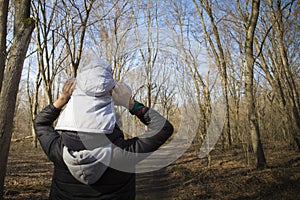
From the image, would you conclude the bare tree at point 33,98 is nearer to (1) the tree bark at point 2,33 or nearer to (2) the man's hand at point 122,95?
(1) the tree bark at point 2,33

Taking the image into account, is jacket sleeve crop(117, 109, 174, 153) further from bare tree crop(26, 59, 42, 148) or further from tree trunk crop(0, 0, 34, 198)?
bare tree crop(26, 59, 42, 148)

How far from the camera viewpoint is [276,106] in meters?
8.73

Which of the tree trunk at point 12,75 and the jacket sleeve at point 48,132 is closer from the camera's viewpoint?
the jacket sleeve at point 48,132

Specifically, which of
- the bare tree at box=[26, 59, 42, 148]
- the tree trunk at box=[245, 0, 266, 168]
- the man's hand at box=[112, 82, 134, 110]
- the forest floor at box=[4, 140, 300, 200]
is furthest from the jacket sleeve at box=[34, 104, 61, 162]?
the bare tree at box=[26, 59, 42, 148]

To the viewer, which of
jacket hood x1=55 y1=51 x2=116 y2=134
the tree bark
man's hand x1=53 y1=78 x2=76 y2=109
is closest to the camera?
jacket hood x1=55 y1=51 x2=116 y2=134

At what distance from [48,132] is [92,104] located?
36 cm

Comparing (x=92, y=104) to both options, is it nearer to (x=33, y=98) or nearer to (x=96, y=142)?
(x=96, y=142)

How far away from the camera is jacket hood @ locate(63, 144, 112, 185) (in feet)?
3.76

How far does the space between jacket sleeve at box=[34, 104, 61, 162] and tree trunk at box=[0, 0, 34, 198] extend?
259 centimetres

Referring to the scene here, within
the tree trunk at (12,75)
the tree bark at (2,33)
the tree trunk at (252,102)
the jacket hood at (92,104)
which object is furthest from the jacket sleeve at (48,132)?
the tree trunk at (252,102)

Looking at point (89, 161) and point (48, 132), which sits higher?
point (48, 132)

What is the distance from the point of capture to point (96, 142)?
115 centimetres

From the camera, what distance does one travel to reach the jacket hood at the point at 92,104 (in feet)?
3.64

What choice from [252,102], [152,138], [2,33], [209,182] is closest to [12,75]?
[2,33]
